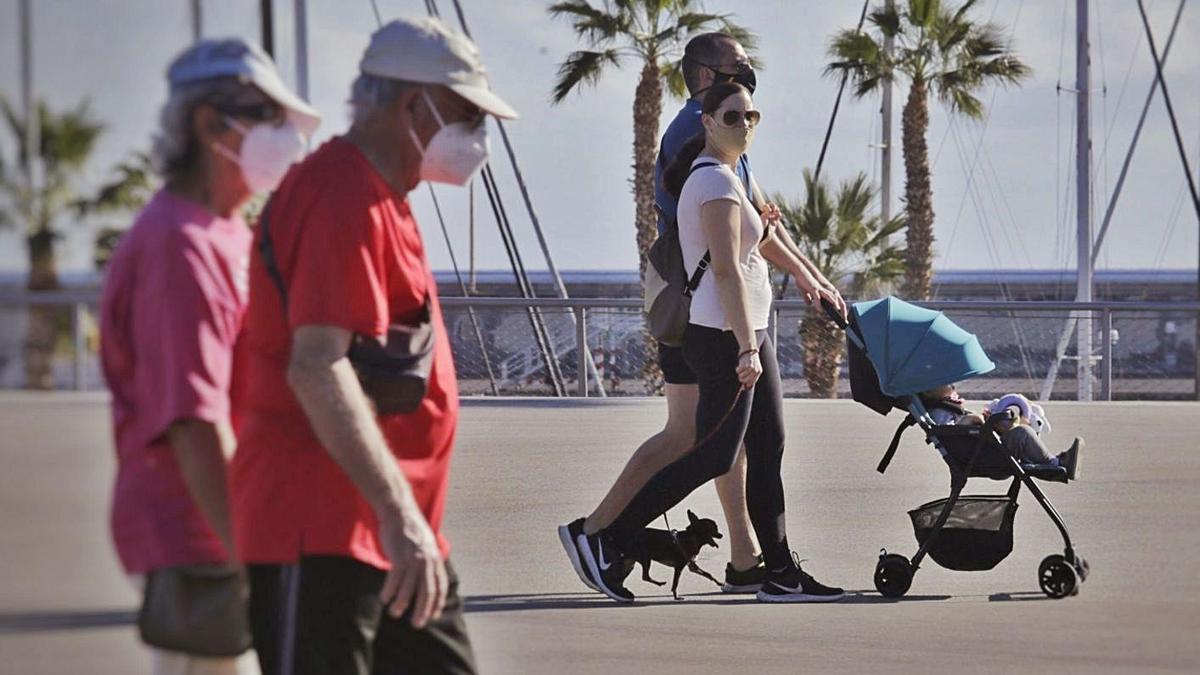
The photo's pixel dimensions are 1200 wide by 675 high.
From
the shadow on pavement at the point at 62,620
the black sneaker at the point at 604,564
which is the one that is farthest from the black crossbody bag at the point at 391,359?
the black sneaker at the point at 604,564

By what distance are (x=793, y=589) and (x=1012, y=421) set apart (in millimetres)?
989

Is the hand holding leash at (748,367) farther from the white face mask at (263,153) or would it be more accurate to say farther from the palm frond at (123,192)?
the white face mask at (263,153)

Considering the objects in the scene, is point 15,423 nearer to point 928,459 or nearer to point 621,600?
point 621,600

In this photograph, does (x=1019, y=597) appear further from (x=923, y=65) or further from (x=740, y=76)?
(x=923, y=65)

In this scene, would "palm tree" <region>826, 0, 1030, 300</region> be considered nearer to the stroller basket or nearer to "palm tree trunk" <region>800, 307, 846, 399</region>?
"palm tree trunk" <region>800, 307, 846, 399</region>

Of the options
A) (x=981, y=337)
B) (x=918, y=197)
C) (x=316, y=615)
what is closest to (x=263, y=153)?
(x=316, y=615)

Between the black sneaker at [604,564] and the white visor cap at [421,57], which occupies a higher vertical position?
the white visor cap at [421,57]

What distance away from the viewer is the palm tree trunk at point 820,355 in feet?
61.7

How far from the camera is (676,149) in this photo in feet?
23.6

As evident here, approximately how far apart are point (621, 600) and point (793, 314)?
1163 centimetres

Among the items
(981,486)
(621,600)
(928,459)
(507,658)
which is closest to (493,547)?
(621,600)

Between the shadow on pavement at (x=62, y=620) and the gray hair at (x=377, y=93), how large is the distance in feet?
3.04

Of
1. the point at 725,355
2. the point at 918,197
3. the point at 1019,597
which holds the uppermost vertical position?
the point at 918,197

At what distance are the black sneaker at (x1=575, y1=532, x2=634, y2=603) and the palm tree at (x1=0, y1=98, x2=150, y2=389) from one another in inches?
151
